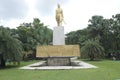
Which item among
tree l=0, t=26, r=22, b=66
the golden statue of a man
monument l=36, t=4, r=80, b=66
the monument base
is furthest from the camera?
the golden statue of a man

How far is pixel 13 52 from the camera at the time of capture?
2330cm

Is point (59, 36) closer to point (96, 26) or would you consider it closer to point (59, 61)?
point (59, 61)

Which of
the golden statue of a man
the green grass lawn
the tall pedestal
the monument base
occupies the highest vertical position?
the golden statue of a man

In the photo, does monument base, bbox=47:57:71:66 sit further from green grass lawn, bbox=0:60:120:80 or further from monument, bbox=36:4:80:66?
green grass lawn, bbox=0:60:120:80

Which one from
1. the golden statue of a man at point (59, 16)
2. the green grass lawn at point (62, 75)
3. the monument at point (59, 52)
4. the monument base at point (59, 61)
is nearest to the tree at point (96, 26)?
the golden statue of a man at point (59, 16)

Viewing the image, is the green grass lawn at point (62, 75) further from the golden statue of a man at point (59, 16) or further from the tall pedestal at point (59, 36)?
the golden statue of a man at point (59, 16)

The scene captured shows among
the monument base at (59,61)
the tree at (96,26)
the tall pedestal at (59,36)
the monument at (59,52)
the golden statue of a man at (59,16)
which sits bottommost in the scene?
the monument base at (59,61)

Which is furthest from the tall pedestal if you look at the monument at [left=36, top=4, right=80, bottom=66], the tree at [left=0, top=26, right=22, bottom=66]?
the tree at [left=0, top=26, right=22, bottom=66]

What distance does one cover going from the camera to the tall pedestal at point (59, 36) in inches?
1050

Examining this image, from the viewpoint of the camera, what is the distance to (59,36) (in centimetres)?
2673

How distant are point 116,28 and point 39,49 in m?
24.6

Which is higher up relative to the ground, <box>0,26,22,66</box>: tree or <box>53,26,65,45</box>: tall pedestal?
<box>53,26,65,45</box>: tall pedestal

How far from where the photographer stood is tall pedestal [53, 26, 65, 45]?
26.7 m

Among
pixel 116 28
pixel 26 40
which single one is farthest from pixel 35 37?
pixel 116 28
